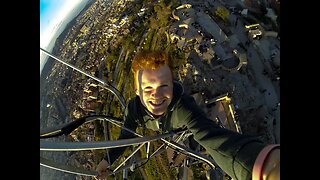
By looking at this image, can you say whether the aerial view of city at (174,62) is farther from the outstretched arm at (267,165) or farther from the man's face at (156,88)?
the outstretched arm at (267,165)

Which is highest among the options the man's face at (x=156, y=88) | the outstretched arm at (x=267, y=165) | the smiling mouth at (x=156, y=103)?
the man's face at (x=156, y=88)

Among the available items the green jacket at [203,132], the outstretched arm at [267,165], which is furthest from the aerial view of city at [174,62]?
the outstretched arm at [267,165]

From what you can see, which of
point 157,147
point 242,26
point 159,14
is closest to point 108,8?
point 159,14

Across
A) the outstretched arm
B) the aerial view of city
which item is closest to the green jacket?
the outstretched arm

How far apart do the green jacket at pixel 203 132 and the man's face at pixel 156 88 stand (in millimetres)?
24

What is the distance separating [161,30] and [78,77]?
18.8 inches

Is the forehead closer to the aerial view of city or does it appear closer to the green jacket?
the green jacket

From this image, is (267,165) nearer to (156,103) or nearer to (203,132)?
(203,132)

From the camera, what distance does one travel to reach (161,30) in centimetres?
139

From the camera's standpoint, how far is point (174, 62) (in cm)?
107

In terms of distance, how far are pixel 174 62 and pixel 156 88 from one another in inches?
12.9

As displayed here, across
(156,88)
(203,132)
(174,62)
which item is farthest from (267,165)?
(174,62)

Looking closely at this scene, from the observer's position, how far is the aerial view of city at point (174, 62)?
3.83ft
